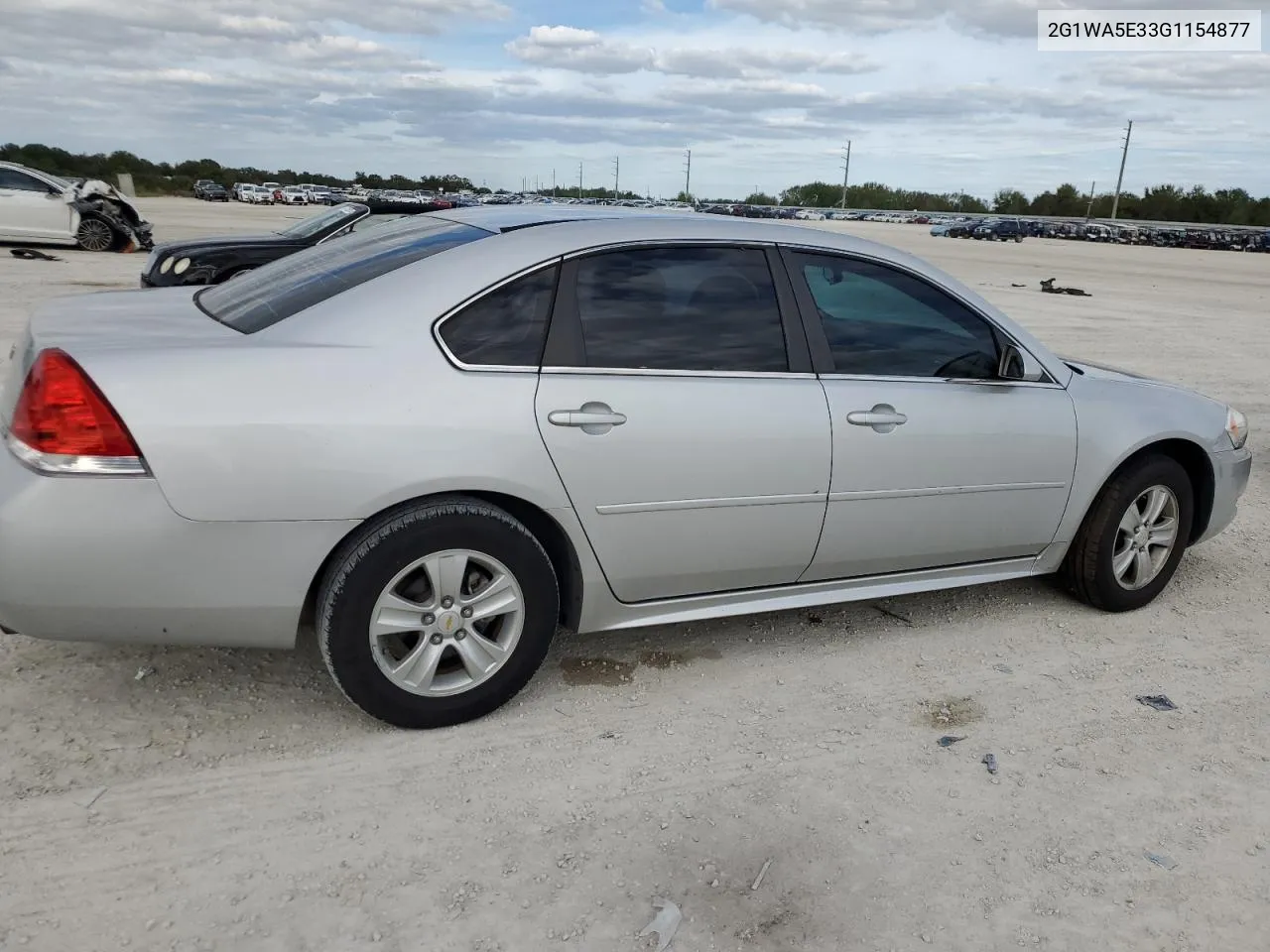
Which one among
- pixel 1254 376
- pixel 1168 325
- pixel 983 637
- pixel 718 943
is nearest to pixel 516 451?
pixel 718 943

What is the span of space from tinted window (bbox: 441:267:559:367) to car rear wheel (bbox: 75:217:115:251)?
767 inches

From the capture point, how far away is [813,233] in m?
3.89

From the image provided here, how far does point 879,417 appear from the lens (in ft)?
12.0

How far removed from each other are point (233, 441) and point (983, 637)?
9.78 ft

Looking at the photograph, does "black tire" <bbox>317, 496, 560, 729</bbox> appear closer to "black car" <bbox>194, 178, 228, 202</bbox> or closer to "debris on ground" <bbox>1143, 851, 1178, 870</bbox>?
"debris on ground" <bbox>1143, 851, 1178, 870</bbox>

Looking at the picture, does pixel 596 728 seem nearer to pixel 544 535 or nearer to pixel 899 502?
pixel 544 535

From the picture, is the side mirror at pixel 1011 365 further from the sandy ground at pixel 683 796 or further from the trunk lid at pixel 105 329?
the trunk lid at pixel 105 329

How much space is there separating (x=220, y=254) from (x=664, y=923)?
8.86 m

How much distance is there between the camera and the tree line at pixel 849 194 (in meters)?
75.4

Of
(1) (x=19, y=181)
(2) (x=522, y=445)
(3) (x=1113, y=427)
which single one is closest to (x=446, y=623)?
(2) (x=522, y=445)

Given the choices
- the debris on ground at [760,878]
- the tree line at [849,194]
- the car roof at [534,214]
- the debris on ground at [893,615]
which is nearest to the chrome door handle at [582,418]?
the car roof at [534,214]

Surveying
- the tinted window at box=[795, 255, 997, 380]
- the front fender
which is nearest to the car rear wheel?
the tinted window at box=[795, 255, 997, 380]

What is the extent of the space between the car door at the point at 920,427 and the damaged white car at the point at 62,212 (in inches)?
769

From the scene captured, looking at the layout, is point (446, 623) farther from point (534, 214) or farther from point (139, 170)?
point (139, 170)
